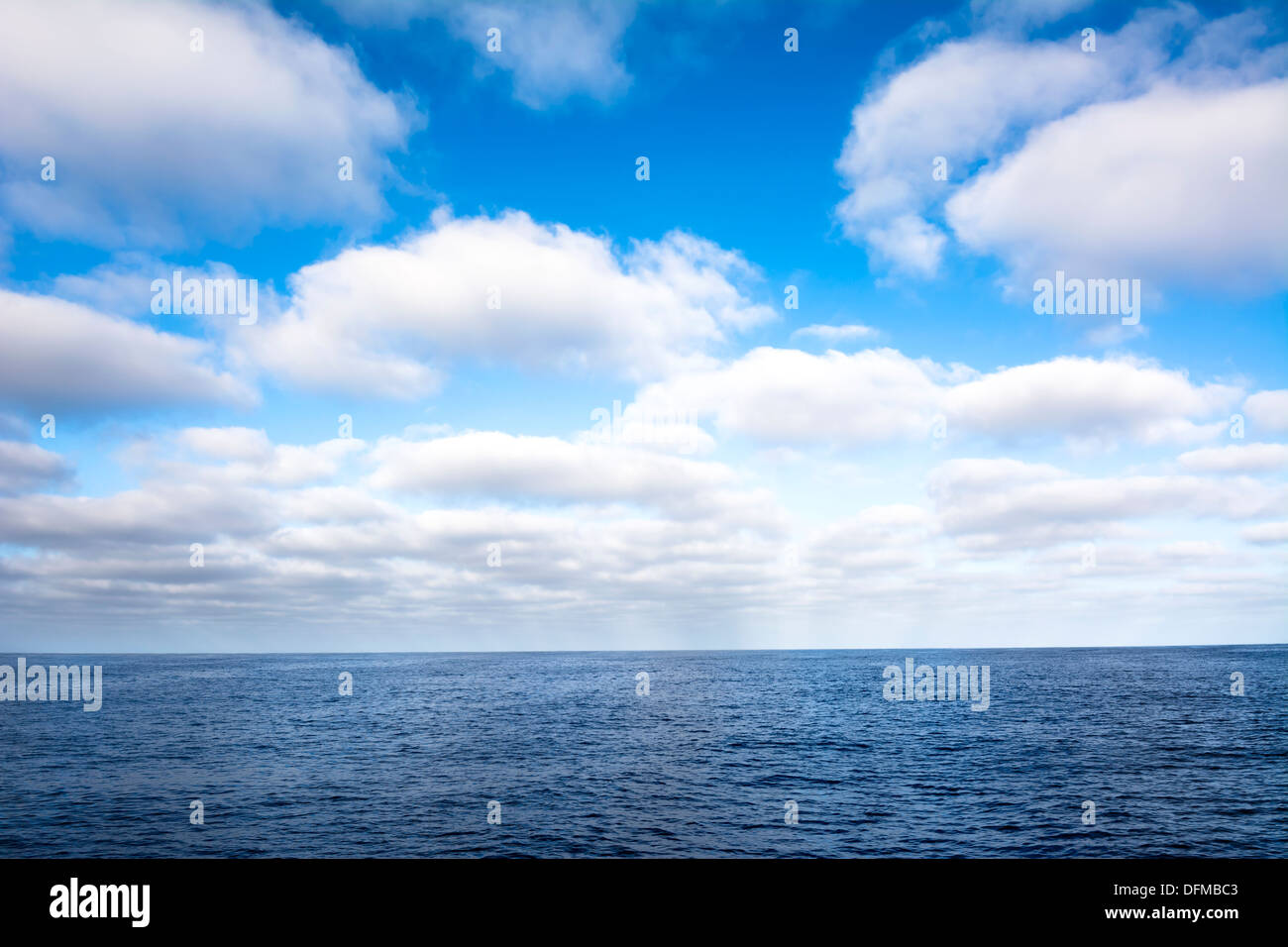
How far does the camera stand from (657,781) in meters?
41.5

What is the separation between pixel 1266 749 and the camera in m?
49.4

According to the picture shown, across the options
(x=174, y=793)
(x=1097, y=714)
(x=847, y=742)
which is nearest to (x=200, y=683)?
(x=174, y=793)

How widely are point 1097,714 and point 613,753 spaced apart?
55.6 metres

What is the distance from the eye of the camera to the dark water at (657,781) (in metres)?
29.7

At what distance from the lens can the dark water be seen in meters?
29.7

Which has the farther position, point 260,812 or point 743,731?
point 743,731
